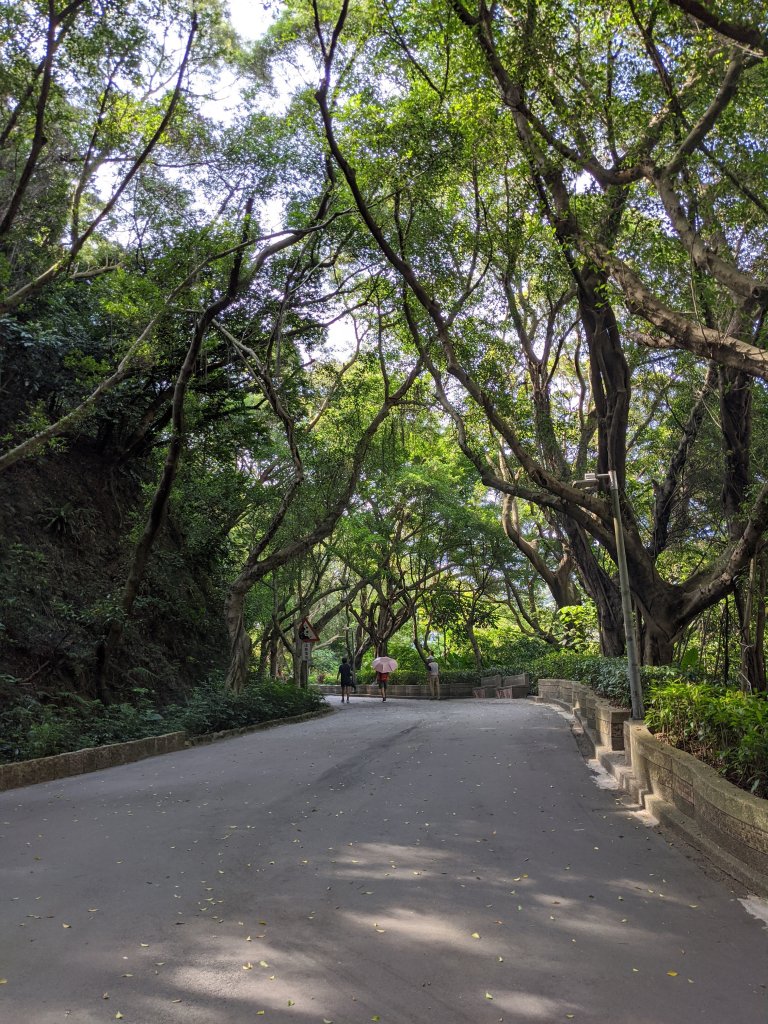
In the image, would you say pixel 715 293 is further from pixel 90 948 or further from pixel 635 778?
pixel 90 948

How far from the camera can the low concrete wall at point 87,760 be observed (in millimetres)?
9547

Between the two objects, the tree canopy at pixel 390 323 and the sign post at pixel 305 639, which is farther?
the sign post at pixel 305 639

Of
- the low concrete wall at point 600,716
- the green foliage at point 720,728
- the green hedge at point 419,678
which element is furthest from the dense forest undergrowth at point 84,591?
the green hedge at point 419,678

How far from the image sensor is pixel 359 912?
4707mm

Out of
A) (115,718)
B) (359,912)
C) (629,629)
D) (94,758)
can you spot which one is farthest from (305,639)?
(359,912)

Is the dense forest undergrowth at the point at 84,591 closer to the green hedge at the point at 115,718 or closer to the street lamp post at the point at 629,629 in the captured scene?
the green hedge at the point at 115,718

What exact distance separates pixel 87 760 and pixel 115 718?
8.23 ft

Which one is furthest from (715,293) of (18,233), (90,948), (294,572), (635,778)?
(294,572)

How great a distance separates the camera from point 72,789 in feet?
30.1

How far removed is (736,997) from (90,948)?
312 centimetres

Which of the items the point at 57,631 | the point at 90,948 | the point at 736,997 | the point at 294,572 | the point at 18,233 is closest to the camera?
the point at 736,997

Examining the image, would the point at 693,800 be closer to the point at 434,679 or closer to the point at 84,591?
the point at 84,591

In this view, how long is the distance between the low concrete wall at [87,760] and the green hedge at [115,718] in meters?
0.30

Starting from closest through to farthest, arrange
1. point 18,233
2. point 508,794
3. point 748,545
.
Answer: point 508,794 < point 748,545 < point 18,233
